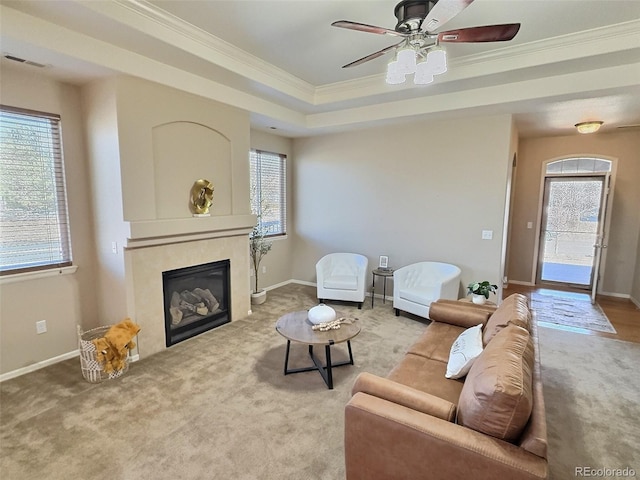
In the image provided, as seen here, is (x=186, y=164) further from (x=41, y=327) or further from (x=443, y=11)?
(x=443, y=11)

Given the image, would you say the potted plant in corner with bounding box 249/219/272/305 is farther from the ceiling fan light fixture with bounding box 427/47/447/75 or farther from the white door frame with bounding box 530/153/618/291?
the white door frame with bounding box 530/153/618/291

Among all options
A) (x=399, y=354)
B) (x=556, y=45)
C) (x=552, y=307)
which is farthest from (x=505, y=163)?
(x=399, y=354)

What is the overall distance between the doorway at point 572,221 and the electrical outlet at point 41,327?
7734 mm

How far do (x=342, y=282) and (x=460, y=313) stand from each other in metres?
2.16

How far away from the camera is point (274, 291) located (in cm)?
580

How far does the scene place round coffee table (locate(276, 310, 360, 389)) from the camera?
275cm

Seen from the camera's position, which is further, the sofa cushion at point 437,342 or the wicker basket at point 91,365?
the wicker basket at point 91,365

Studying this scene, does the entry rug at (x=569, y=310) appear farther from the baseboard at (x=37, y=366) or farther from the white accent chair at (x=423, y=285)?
the baseboard at (x=37, y=366)

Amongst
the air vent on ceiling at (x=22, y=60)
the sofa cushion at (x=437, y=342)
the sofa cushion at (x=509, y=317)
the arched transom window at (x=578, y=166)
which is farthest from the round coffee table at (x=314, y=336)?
the arched transom window at (x=578, y=166)

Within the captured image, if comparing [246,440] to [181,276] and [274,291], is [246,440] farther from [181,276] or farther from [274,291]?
[274,291]

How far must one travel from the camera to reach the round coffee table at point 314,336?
275 centimetres

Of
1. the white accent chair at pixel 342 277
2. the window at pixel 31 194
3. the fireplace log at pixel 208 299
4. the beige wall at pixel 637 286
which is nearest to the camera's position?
the window at pixel 31 194

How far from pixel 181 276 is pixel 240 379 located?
4.65 ft

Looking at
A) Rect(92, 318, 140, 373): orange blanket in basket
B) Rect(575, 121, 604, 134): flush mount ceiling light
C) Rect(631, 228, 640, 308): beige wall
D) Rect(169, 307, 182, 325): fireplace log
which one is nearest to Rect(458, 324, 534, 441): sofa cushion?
Rect(92, 318, 140, 373): orange blanket in basket
